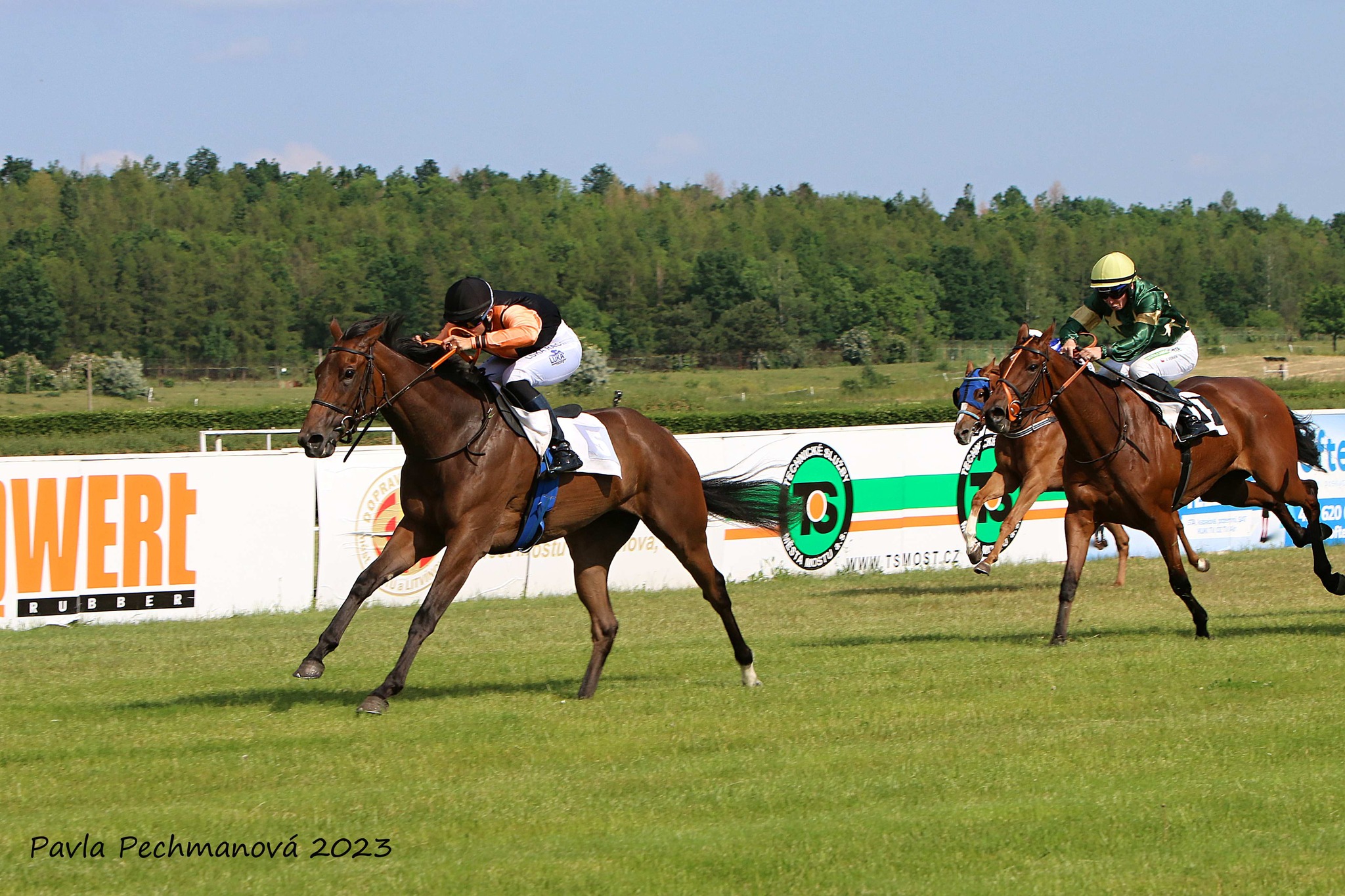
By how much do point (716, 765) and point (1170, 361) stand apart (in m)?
5.99

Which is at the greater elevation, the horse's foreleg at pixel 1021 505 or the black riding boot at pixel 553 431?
the black riding boot at pixel 553 431

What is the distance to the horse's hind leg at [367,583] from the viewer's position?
7043 millimetres

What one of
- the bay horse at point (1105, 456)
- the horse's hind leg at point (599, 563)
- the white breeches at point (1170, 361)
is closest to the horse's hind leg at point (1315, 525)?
the bay horse at point (1105, 456)

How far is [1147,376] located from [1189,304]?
10004 centimetres

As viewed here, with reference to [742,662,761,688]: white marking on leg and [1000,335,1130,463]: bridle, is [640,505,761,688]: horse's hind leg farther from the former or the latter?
[1000,335,1130,463]: bridle

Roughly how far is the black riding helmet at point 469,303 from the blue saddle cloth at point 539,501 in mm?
862


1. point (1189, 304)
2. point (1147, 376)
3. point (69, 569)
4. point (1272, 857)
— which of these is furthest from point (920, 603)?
point (1189, 304)

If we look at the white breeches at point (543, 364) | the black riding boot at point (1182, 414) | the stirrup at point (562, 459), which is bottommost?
the stirrup at point (562, 459)

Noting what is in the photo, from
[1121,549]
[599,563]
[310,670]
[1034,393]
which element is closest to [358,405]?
[310,670]

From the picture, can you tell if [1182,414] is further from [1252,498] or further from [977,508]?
[977,508]

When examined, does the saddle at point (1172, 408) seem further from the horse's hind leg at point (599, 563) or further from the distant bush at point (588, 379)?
the distant bush at point (588, 379)

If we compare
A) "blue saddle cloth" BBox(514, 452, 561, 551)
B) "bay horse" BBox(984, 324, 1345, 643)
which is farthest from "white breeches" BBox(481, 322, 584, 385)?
"bay horse" BBox(984, 324, 1345, 643)

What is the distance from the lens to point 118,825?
206 inches

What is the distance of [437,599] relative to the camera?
7.35 metres
